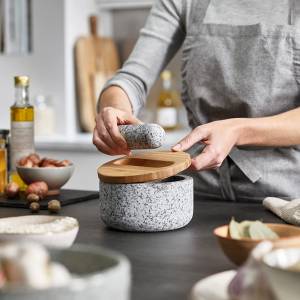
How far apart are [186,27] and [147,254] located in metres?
0.96

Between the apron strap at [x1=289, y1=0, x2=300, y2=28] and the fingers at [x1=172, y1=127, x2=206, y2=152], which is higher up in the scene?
the apron strap at [x1=289, y1=0, x2=300, y2=28]

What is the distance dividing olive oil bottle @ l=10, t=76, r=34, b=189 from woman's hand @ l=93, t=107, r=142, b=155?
0.33 metres

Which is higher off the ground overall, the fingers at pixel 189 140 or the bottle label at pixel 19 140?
the fingers at pixel 189 140

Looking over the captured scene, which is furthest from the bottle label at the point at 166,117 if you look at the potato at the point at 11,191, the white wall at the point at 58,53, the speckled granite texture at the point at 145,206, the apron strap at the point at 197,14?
the speckled granite texture at the point at 145,206

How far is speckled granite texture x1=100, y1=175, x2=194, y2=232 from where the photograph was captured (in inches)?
50.3

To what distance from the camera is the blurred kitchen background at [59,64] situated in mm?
3309

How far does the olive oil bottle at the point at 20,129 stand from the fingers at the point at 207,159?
0.58m

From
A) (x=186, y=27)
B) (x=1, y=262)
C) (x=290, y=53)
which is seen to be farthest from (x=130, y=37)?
(x=1, y=262)

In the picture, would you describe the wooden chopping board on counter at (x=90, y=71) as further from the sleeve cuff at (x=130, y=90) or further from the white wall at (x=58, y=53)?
the sleeve cuff at (x=130, y=90)

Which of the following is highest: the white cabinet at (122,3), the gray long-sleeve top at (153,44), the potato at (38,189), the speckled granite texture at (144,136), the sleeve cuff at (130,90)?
the white cabinet at (122,3)

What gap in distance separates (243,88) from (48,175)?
0.53 meters

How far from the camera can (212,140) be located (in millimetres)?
1492

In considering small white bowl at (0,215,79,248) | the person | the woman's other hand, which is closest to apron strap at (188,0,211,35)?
the person

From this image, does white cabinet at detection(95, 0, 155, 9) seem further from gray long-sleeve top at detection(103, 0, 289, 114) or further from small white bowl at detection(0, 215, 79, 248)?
small white bowl at detection(0, 215, 79, 248)
